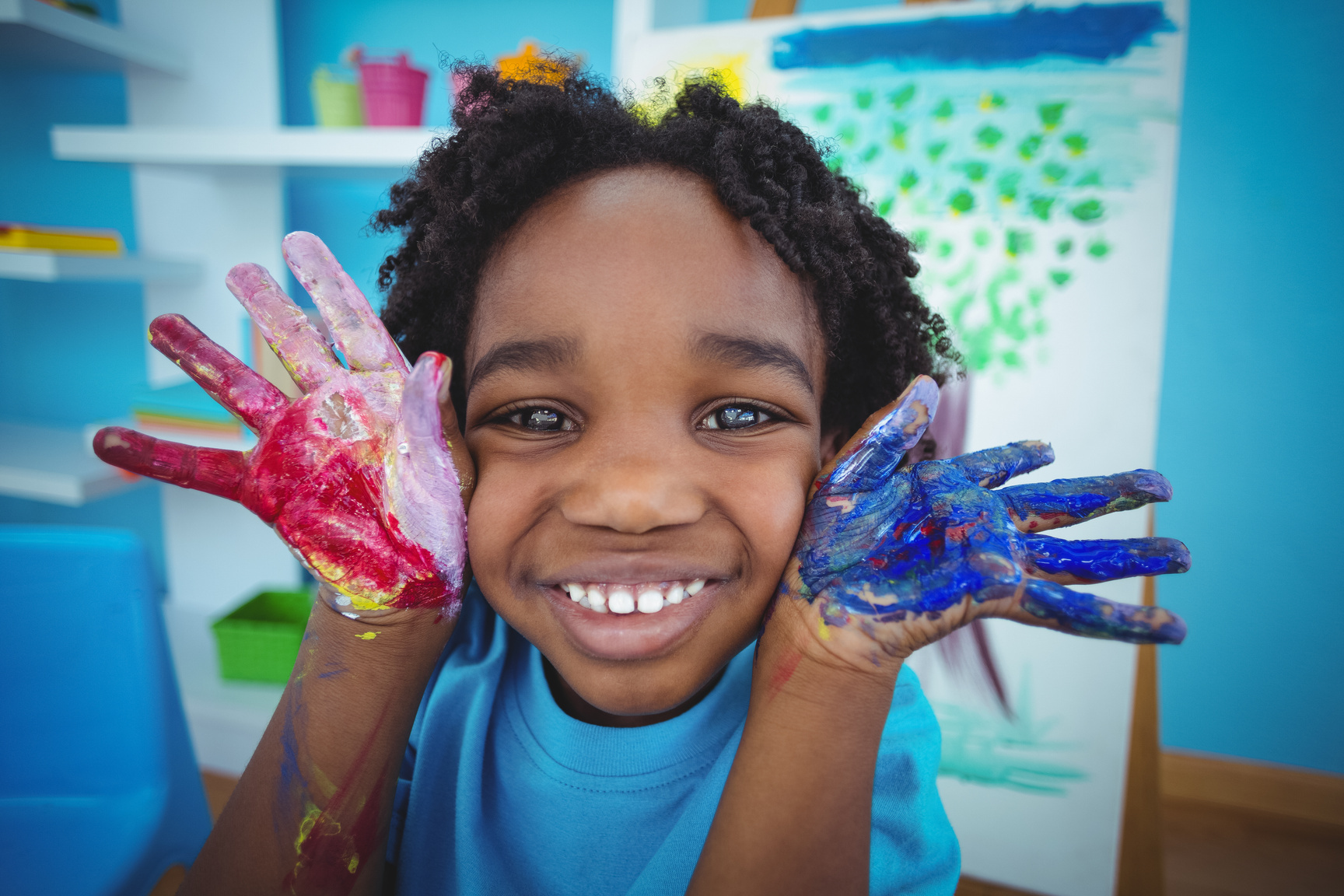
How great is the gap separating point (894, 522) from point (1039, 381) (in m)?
0.99

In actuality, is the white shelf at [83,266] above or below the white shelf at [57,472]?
above

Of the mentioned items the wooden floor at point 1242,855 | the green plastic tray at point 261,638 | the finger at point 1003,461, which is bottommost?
the wooden floor at point 1242,855

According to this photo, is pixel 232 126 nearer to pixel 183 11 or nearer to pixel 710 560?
pixel 183 11

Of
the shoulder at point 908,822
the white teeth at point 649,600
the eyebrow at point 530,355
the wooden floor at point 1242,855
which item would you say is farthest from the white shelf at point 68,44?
the wooden floor at point 1242,855

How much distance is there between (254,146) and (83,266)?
0.52 meters

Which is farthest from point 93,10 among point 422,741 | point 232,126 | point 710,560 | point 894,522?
point 894,522

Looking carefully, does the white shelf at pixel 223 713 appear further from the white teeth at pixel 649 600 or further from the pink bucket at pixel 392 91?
the white teeth at pixel 649 600

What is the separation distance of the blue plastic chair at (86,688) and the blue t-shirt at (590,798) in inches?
15.5

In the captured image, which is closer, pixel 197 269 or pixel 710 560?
pixel 710 560

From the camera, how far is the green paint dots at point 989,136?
1.42 metres

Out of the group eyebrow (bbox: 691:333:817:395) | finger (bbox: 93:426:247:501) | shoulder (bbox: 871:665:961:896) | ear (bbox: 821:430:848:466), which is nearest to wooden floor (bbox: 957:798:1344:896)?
shoulder (bbox: 871:665:961:896)

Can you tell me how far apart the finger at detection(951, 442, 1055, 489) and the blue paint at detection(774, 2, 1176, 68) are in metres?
1.04

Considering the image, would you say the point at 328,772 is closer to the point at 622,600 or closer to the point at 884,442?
the point at 622,600

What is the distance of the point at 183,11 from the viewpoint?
1.97 metres
